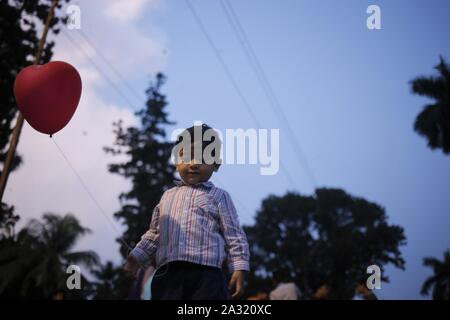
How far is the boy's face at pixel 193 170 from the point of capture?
9.30ft

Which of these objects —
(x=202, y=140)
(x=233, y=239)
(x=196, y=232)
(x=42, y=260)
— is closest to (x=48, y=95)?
(x=202, y=140)

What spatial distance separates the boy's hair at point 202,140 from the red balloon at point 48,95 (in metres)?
1.65

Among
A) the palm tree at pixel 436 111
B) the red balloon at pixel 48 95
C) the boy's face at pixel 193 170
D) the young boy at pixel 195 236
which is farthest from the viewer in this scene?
the palm tree at pixel 436 111

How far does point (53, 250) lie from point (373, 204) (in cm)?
2344

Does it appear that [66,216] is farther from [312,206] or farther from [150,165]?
[312,206]

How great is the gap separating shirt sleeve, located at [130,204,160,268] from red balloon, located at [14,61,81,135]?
5.42ft

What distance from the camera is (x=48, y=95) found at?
4.02 meters

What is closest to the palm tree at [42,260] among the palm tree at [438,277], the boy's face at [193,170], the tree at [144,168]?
the tree at [144,168]

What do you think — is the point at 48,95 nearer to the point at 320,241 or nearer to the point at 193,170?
the point at 193,170

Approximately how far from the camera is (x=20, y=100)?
405 cm

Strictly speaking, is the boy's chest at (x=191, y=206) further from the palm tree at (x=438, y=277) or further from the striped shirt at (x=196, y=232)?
the palm tree at (x=438, y=277)

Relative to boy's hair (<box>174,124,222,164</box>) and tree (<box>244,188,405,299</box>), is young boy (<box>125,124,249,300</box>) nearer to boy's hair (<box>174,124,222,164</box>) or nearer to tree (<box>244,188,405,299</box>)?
boy's hair (<box>174,124,222,164</box>)
